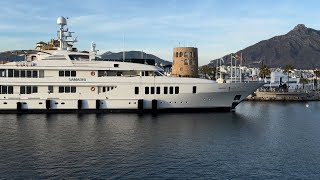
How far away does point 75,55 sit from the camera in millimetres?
52406

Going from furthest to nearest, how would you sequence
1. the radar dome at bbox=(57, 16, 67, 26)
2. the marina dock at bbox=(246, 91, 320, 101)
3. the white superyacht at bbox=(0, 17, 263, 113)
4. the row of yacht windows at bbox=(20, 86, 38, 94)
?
1. the marina dock at bbox=(246, 91, 320, 101)
2. the radar dome at bbox=(57, 16, 67, 26)
3. the row of yacht windows at bbox=(20, 86, 38, 94)
4. the white superyacht at bbox=(0, 17, 263, 113)

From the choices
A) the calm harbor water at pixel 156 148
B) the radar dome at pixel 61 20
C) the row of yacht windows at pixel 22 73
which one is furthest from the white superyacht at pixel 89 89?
the radar dome at pixel 61 20

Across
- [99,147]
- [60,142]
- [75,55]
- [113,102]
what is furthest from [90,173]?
[75,55]

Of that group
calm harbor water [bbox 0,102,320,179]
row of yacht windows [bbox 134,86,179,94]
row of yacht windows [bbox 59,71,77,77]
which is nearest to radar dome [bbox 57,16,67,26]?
row of yacht windows [bbox 59,71,77,77]

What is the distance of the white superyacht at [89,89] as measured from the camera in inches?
1999

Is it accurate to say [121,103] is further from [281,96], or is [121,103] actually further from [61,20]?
[281,96]

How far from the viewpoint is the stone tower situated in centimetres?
8738

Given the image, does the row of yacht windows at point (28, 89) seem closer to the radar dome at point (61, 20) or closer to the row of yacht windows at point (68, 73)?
the row of yacht windows at point (68, 73)

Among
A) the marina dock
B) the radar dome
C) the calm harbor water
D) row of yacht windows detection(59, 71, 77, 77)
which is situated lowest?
the calm harbor water

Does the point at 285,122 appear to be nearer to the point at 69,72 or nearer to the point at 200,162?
the point at 200,162

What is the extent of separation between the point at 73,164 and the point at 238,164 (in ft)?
36.6

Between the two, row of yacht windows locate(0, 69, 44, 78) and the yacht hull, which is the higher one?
row of yacht windows locate(0, 69, 44, 78)

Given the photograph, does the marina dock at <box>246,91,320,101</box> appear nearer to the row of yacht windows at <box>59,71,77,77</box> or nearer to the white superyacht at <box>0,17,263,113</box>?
the white superyacht at <box>0,17,263,113</box>

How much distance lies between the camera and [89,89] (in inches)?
2020
